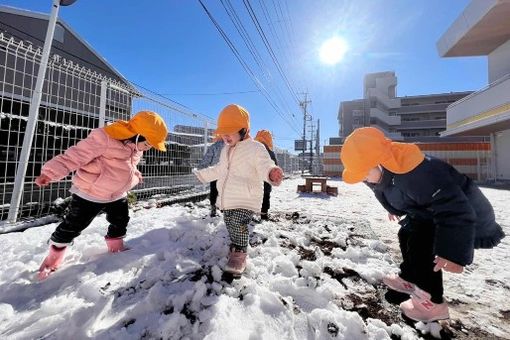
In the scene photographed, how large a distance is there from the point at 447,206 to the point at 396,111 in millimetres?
56922

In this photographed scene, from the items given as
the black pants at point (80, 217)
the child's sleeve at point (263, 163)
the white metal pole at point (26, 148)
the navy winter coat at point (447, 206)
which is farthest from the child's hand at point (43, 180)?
the navy winter coat at point (447, 206)

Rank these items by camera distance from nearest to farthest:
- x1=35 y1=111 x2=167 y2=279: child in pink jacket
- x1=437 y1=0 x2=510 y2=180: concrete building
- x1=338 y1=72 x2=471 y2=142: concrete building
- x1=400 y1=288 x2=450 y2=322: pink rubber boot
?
1. x1=400 y1=288 x2=450 y2=322: pink rubber boot
2. x1=35 y1=111 x2=167 y2=279: child in pink jacket
3. x1=437 y1=0 x2=510 y2=180: concrete building
4. x1=338 y1=72 x2=471 y2=142: concrete building

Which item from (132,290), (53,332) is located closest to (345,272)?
(132,290)

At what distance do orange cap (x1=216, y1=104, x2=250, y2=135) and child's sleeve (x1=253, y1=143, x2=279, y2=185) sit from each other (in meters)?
0.25

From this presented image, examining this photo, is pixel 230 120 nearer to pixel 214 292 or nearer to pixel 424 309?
pixel 214 292

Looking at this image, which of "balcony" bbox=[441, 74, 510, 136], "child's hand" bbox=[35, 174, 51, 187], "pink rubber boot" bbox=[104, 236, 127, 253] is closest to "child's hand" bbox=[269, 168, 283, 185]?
"pink rubber boot" bbox=[104, 236, 127, 253]

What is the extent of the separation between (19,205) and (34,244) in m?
1.18

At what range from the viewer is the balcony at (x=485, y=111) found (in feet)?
44.2

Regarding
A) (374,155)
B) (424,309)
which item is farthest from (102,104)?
(424,309)

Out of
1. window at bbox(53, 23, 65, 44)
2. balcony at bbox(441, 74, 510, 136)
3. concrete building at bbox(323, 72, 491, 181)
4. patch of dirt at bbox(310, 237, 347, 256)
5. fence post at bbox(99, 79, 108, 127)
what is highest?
concrete building at bbox(323, 72, 491, 181)

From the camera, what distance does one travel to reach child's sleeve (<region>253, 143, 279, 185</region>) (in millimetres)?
2203

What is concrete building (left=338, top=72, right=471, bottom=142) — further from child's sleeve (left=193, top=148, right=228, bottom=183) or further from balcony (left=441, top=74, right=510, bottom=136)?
child's sleeve (left=193, top=148, right=228, bottom=183)

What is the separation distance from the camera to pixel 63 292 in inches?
67.4

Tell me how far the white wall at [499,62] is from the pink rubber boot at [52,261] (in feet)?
76.4
